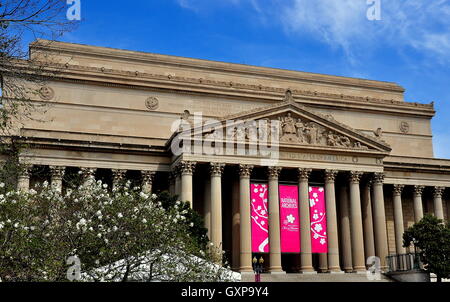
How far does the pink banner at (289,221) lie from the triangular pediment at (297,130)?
4.19m

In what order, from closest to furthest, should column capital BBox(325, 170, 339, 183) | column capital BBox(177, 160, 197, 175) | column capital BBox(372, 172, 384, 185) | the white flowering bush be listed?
1. the white flowering bush
2. column capital BBox(177, 160, 197, 175)
3. column capital BBox(325, 170, 339, 183)
4. column capital BBox(372, 172, 384, 185)

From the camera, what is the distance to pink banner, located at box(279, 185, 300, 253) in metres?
42.5

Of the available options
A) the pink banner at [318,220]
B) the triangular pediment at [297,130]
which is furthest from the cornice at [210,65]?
the pink banner at [318,220]

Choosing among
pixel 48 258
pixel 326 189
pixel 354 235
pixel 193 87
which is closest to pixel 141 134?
pixel 193 87

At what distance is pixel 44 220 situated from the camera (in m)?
19.3

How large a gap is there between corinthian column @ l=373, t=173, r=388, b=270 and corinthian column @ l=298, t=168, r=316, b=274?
7.08 metres

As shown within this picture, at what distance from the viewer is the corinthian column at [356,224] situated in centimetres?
4419

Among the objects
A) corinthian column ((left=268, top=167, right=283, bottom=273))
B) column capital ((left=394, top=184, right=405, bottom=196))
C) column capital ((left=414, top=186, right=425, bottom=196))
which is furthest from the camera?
column capital ((left=414, top=186, right=425, bottom=196))

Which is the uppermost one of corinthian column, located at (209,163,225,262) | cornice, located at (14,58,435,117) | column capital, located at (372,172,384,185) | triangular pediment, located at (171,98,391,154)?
cornice, located at (14,58,435,117)

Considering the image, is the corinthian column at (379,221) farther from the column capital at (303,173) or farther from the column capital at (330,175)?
the column capital at (303,173)

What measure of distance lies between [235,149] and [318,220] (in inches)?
376

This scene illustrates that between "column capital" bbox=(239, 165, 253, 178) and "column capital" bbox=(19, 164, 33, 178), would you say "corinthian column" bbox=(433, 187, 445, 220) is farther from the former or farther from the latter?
"column capital" bbox=(19, 164, 33, 178)

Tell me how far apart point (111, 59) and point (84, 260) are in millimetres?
40241

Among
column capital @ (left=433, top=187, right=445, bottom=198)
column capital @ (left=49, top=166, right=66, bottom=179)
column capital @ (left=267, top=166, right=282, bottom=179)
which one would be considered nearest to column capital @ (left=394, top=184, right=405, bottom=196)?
column capital @ (left=433, top=187, right=445, bottom=198)
